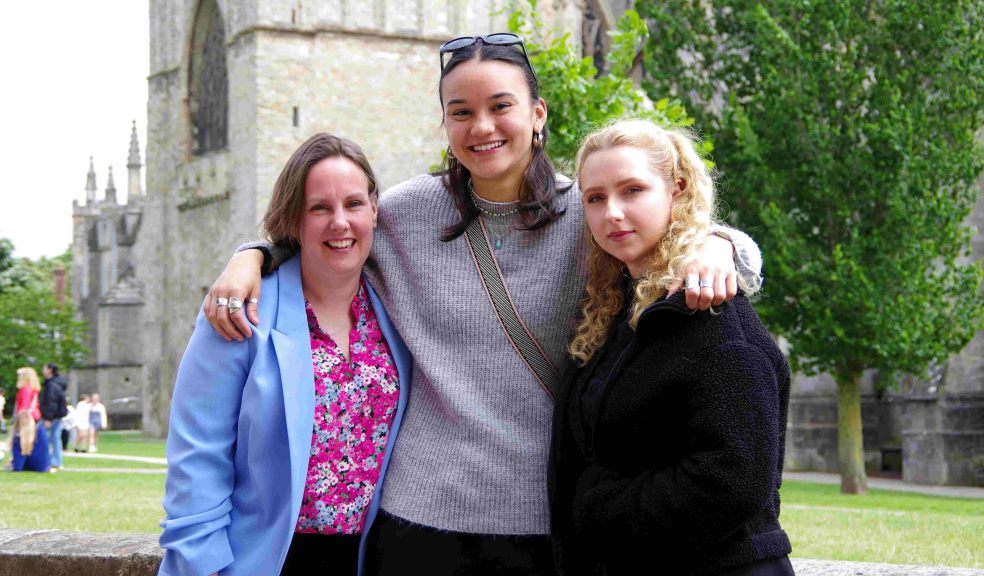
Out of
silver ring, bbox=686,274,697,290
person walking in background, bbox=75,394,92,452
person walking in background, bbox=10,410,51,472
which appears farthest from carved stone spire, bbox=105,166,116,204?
silver ring, bbox=686,274,697,290

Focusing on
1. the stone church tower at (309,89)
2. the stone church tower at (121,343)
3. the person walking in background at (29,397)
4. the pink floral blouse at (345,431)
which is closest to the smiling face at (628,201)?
the pink floral blouse at (345,431)

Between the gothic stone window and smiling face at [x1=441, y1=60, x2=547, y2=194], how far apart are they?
3019 centimetres

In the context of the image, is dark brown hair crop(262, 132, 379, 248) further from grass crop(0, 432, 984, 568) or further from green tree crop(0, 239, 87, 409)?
green tree crop(0, 239, 87, 409)

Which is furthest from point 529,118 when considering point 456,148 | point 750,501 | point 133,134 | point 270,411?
point 133,134

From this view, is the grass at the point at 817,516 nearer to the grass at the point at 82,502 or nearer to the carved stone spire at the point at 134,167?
the grass at the point at 82,502

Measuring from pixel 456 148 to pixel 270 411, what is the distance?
79 centimetres

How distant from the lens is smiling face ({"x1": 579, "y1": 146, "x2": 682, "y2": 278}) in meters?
2.61

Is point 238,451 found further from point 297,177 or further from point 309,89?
point 309,89

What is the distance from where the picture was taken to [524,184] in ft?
10.1

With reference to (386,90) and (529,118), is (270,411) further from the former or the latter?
(386,90)

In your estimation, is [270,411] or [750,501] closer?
[750,501]

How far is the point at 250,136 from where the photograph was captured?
1155 inches

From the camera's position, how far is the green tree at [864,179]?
1770cm

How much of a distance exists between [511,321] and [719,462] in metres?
0.76
